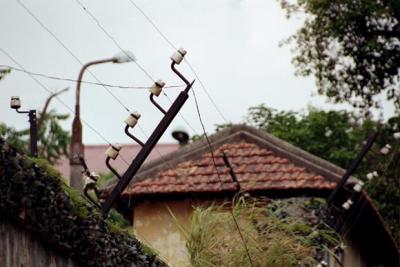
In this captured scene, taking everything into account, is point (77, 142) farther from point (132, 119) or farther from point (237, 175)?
point (132, 119)

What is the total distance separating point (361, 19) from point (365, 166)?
648cm

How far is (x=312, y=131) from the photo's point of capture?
4056 cm

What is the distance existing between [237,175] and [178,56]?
10.9m

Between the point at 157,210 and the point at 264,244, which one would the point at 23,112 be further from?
the point at 157,210

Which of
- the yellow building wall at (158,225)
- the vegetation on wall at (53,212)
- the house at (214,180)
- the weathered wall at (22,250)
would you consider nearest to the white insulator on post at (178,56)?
the vegetation on wall at (53,212)

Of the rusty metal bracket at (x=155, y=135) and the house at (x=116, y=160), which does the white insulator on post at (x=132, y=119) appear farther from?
the house at (x=116, y=160)

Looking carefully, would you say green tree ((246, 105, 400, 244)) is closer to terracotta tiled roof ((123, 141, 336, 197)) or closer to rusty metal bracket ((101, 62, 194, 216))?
terracotta tiled roof ((123, 141, 336, 197))

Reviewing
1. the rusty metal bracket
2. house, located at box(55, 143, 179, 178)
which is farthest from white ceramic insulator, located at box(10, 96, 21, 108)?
house, located at box(55, 143, 179, 178)

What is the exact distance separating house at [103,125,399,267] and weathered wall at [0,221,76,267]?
41.4 feet

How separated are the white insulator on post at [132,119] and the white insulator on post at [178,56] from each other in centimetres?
72

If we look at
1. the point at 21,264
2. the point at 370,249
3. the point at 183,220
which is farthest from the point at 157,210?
the point at 21,264

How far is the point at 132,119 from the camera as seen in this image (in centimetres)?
1147

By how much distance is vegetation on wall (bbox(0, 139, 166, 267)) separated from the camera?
8.22 m

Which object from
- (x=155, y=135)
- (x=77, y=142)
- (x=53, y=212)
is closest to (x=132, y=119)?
(x=155, y=135)
